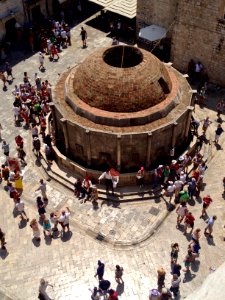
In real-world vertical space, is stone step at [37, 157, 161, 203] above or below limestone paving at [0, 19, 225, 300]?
above

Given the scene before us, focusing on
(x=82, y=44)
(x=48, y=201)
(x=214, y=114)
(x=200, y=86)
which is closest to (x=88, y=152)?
(x=48, y=201)

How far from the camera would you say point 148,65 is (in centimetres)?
2005

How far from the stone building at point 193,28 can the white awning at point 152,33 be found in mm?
458

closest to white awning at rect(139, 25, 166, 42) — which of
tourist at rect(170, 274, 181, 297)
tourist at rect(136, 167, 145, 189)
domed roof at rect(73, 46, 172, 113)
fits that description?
domed roof at rect(73, 46, 172, 113)

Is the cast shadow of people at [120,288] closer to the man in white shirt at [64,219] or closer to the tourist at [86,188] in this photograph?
the man in white shirt at [64,219]

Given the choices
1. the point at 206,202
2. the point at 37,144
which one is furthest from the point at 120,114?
the point at 206,202

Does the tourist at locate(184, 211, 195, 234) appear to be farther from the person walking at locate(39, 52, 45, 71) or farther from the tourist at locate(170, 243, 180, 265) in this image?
the person walking at locate(39, 52, 45, 71)

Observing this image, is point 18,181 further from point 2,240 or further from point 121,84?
point 121,84

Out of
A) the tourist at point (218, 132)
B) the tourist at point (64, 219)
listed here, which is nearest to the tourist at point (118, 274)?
the tourist at point (64, 219)

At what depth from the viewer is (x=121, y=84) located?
1939cm

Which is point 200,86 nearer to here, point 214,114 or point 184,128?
point 214,114

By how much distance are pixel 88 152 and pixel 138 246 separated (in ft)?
18.0

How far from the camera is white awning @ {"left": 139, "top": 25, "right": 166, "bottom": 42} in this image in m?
28.7

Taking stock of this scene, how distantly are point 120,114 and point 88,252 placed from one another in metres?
6.96
